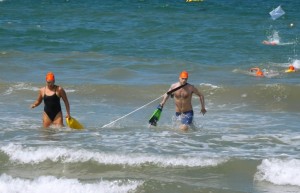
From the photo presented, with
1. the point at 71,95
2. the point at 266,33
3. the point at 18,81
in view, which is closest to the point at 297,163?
the point at 71,95

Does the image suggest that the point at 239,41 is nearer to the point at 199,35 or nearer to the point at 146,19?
the point at 199,35

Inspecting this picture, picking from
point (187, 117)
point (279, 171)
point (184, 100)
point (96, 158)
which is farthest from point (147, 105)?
point (279, 171)

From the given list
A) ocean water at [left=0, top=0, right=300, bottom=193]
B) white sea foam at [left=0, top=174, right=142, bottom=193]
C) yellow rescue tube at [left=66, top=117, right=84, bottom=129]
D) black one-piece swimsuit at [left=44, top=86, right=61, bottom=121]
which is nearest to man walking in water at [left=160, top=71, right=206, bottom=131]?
ocean water at [left=0, top=0, right=300, bottom=193]

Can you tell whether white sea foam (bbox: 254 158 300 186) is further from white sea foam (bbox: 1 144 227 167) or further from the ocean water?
white sea foam (bbox: 1 144 227 167)

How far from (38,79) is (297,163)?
11.7 meters

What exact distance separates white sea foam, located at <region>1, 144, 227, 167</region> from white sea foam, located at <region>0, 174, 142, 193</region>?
115 cm

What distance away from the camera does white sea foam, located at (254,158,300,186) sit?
11.5 m

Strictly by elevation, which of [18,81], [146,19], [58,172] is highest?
[146,19]

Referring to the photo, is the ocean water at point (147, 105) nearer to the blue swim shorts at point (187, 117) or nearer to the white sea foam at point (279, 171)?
the white sea foam at point (279, 171)

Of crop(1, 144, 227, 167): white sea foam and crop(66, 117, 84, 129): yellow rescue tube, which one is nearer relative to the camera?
crop(1, 144, 227, 167): white sea foam

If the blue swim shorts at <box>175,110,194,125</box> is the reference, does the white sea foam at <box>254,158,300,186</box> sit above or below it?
below

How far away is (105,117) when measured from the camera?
16.9 m

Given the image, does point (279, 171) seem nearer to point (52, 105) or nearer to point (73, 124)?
point (73, 124)

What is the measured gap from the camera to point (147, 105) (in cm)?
1872
